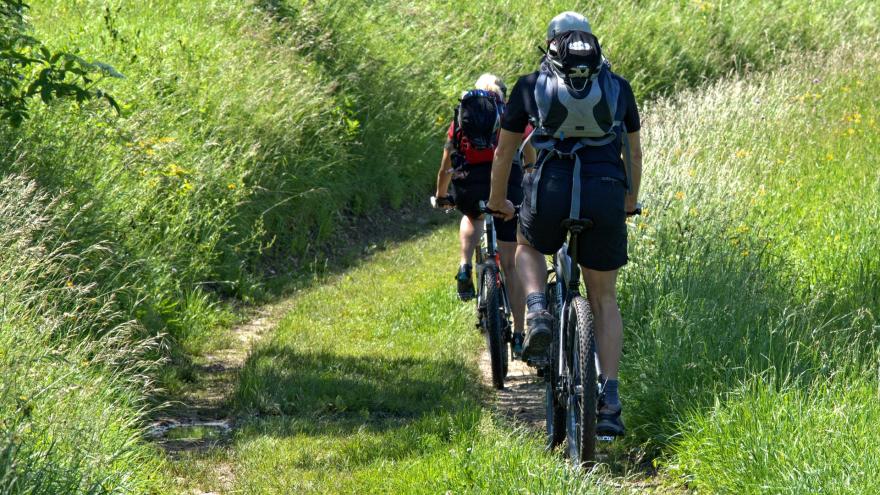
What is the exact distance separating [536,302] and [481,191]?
227 cm

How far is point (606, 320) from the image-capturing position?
5.39 m

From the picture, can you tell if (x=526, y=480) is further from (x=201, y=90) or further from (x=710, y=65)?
(x=710, y=65)

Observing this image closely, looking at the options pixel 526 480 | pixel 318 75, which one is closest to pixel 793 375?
pixel 526 480

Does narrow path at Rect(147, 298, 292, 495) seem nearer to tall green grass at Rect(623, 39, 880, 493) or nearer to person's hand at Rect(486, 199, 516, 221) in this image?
person's hand at Rect(486, 199, 516, 221)

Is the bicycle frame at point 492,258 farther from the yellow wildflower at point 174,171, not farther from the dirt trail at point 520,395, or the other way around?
the yellow wildflower at point 174,171

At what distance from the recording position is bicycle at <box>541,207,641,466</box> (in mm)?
5113

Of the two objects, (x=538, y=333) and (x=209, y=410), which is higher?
(x=538, y=333)

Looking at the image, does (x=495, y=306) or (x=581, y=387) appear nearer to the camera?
(x=581, y=387)

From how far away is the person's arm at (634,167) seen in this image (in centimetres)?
556

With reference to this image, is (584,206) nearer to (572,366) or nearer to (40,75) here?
(572,366)

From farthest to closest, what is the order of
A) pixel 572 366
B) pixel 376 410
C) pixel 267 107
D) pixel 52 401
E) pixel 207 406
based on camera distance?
pixel 267 107 → pixel 207 406 → pixel 376 410 → pixel 572 366 → pixel 52 401

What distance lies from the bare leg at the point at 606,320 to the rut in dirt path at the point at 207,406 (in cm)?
230

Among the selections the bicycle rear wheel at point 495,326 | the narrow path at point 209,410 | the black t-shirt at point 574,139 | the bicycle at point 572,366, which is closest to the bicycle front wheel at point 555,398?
the bicycle at point 572,366

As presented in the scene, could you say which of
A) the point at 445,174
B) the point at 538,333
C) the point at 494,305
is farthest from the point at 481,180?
the point at 538,333
